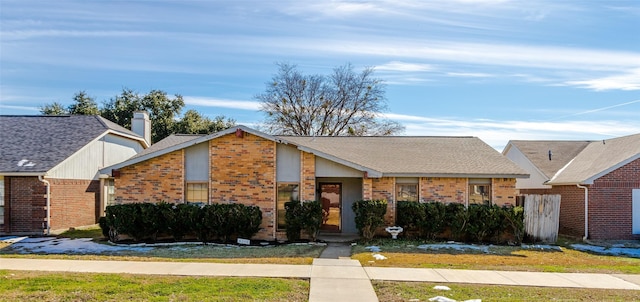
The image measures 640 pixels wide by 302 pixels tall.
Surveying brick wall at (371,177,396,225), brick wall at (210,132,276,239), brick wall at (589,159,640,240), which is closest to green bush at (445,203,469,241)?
brick wall at (371,177,396,225)

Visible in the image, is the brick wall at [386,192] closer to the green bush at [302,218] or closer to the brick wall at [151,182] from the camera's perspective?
the green bush at [302,218]

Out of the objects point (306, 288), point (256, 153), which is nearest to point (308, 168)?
point (256, 153)

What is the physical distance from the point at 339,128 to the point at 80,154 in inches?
951

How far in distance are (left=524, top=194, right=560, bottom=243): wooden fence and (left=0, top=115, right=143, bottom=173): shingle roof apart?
649 inches

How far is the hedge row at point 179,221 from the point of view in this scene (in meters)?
17.2

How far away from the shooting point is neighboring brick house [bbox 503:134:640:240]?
19641mm

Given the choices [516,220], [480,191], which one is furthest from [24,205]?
[516,220]

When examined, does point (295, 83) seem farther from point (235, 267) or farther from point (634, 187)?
point (235, 267)

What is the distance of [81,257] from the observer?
44.8 feet

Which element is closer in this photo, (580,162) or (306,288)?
(306,288)

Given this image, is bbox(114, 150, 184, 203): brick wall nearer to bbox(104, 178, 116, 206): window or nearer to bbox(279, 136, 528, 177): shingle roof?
bbox(279, 136, 528, 177): shingle roof

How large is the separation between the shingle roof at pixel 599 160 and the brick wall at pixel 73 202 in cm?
1856

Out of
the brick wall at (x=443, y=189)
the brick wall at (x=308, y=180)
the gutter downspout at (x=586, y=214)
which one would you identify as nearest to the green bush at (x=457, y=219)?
the brick wall at (x=443, y=189)

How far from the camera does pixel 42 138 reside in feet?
72.8
